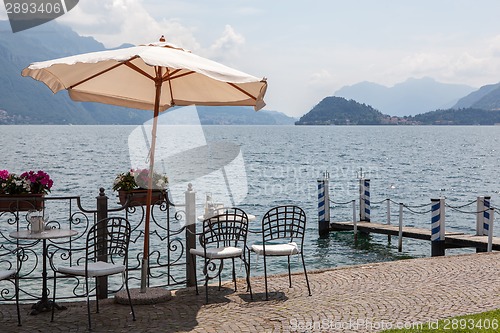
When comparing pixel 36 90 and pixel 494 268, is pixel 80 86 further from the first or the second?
pixel 36 90

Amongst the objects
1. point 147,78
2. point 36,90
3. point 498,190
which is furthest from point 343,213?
point 36,90

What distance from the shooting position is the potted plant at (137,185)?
8.77 meters

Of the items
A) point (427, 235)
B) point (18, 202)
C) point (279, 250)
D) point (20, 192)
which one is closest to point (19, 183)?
point (20, 192)

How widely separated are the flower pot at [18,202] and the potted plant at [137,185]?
1.16 meters

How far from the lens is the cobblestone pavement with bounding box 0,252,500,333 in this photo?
692 centimetres

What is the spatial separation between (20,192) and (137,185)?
1.60 metres

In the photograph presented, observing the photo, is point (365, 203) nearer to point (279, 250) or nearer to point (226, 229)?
point (226, 229)

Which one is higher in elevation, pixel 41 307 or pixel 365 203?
pixel 41 307

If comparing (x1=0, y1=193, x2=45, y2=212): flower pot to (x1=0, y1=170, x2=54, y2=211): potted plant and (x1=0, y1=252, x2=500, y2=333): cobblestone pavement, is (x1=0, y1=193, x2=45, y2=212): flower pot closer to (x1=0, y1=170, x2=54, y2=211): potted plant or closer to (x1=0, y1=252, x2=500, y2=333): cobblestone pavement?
(x1=0, y1=170, x2=54, y2=211): potted plant

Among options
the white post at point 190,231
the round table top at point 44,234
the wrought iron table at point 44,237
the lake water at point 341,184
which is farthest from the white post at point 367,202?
the round table top at point 44,234

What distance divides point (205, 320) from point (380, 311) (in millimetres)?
2142

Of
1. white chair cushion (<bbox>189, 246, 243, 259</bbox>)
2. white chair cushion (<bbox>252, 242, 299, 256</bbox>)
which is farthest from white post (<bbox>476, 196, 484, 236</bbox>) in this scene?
white chair cushion (<bbox>189, 246, 243, 259</bbox>)

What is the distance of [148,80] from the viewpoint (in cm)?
900

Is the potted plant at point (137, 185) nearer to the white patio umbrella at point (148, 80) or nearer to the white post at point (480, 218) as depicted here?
the white patio umbrella at point (148, 80)
